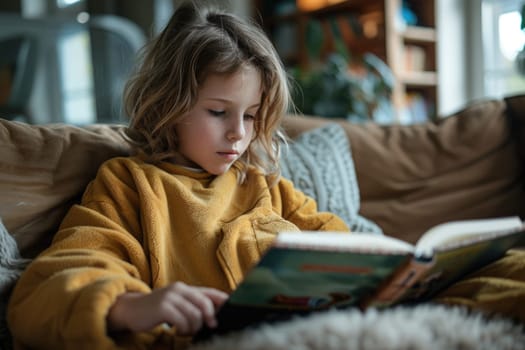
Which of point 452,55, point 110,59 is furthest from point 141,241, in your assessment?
point 452,55

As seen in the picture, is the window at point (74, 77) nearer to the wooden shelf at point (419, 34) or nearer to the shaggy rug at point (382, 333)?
the wooden shelf at point (419, 34)

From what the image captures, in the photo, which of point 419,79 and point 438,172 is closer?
point 438,172

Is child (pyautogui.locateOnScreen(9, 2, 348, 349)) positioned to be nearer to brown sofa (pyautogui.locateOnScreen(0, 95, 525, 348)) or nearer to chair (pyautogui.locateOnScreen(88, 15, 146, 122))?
brown sofa (pyautogui.locateOnScreen(0, 95, 525, 348))

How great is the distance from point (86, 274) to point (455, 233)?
488 mm

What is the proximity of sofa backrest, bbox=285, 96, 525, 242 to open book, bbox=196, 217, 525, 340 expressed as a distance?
0.68 meters

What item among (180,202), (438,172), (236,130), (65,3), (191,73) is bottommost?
(438,172)

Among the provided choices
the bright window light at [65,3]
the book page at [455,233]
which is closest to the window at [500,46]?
the book page at [455,233]

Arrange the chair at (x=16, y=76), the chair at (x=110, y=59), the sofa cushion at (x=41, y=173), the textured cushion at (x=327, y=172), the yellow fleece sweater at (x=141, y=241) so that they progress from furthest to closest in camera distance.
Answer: the chair at (x=16, y=76), the chair at (x=110, y=59), the textured cushion at (x=327, y=172), the sofa cushion at (x=41, y=173), the yellow fleece sweater at (x=141, y=241)

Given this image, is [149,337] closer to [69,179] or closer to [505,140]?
[69,179]

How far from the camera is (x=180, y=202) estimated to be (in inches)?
38.2

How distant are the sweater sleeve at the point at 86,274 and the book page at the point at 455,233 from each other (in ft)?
1.23

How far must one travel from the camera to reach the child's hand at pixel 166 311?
661mm

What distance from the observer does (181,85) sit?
996mm

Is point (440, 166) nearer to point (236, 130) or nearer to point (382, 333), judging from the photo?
point (236, 130)
